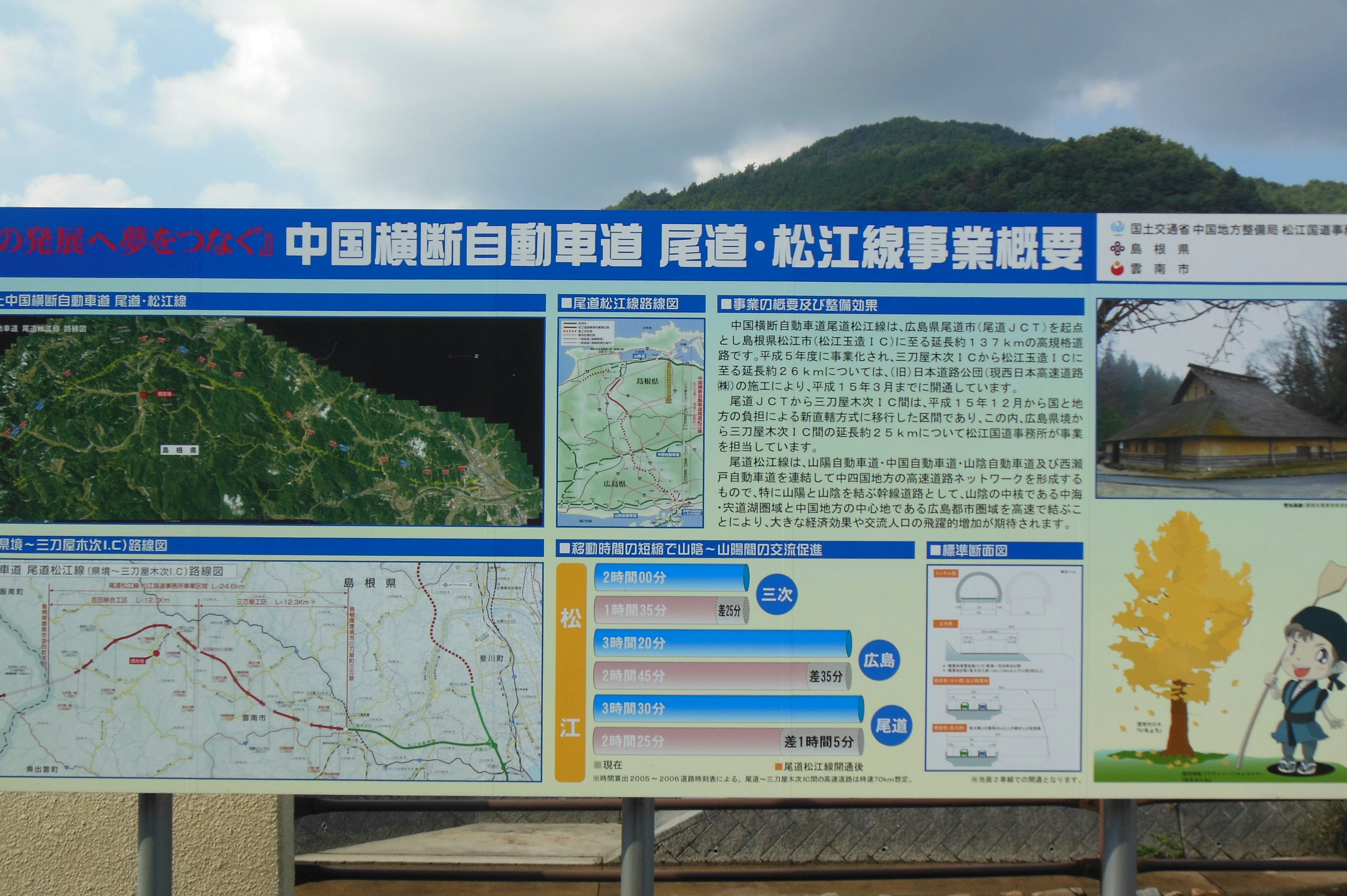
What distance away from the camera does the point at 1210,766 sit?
3.22 meters

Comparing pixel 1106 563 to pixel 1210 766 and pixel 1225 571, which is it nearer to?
pixel 1225 571

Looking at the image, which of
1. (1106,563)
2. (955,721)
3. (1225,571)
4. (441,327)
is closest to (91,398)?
(441,327)

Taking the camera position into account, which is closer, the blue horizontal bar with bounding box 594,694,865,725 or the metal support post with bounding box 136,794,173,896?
the blue horizontal bar with bounding box 594,694,865,725

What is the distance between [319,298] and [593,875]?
3.39m

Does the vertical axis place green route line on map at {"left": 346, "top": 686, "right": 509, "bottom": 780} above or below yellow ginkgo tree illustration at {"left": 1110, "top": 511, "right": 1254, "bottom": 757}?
below

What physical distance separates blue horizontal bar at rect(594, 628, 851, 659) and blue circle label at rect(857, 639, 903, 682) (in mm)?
72

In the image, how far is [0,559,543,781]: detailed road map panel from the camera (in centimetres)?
326

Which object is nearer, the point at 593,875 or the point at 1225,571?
the point at 1225,571

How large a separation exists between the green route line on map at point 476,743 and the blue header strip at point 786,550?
941 mm

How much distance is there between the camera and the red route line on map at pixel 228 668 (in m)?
3.29

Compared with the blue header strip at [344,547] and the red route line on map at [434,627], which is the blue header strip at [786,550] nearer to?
the blue header strip at [344,547]

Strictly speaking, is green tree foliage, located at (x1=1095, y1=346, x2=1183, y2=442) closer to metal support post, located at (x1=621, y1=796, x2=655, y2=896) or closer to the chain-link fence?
metal support post, located at (x1=621, y1=796, x2=655, y2=896)

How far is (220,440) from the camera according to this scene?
3.31 meters

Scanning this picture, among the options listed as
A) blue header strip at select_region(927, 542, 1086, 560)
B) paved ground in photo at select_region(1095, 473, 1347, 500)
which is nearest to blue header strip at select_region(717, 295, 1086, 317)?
paved ground in photo at select_region(1095, 473, 1347, 500)
